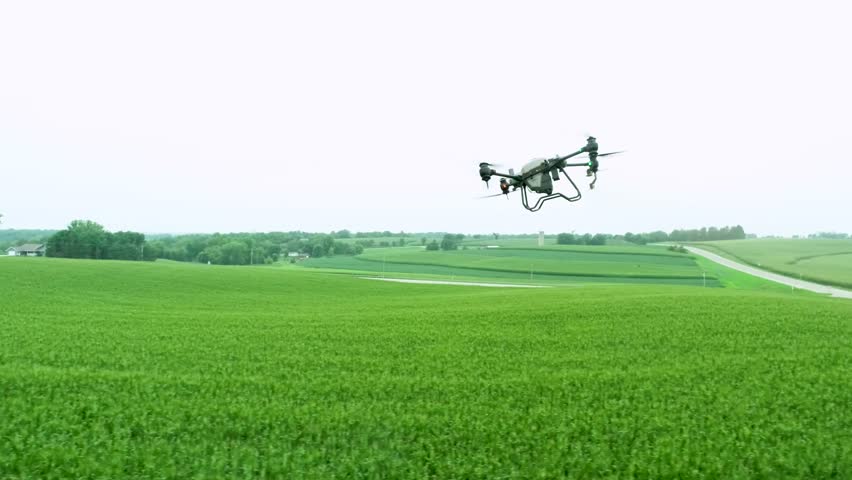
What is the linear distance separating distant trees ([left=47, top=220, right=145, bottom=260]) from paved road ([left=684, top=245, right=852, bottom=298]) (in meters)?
68.8

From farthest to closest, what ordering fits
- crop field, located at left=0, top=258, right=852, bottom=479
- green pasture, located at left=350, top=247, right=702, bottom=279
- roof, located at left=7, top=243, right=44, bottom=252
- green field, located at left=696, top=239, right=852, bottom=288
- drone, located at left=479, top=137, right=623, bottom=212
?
roof, located at left=7, top=243, right=44, bottom=252
green pasture, located at left=350, top=247, right=702, bottom=279
green field, located at left=696, top=239, right=852, bottom=288
crop field, located at left=0, top=258, right=852, bottom=479
drone, located at left=479, top=137, right=623, bottom=212

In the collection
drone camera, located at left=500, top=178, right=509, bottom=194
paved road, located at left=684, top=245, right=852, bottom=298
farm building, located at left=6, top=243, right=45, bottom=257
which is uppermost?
drone camera, located at left=500, top=178, right=509, bottom=194

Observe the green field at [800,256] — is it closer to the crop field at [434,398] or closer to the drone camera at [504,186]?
the crop field at [434,398]

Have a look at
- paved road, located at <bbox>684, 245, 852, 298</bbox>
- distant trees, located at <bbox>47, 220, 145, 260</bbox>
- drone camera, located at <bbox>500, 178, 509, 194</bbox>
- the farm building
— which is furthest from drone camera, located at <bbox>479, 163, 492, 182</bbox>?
the farm building

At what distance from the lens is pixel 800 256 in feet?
254

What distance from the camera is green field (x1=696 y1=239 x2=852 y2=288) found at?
60322 millimetres

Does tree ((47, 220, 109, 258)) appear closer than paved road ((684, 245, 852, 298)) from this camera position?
No

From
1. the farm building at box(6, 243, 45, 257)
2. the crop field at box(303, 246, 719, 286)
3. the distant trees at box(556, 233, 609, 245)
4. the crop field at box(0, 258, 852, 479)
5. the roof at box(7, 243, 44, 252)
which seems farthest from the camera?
the roof at box(7, 243, 44, 252)

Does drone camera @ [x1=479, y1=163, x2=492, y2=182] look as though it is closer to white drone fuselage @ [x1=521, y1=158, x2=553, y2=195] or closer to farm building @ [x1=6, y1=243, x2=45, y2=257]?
white drone fuselage @ [x1=521, y1=158, x2=553, y2=195]

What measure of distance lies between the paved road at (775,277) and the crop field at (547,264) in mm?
6148

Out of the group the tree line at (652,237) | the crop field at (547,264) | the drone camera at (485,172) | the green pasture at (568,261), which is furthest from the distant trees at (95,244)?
the drone camera at (485,172)

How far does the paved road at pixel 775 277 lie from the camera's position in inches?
1964

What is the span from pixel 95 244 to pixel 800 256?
8962cm

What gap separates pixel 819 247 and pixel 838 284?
3841 centimetres
